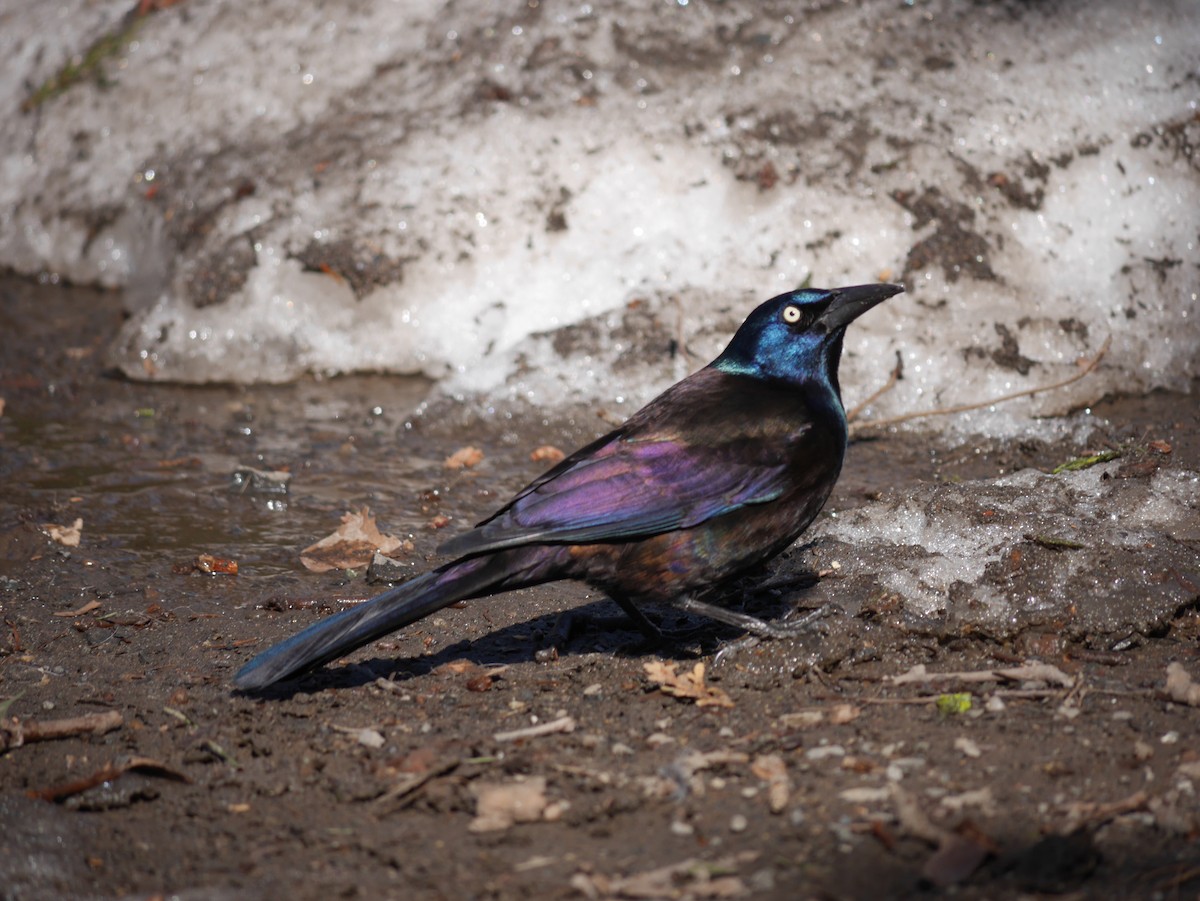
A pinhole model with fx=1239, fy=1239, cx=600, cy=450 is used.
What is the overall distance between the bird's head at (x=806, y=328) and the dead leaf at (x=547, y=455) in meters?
1.72

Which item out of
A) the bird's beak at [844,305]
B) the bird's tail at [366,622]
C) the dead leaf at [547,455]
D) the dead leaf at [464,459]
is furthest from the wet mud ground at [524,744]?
the bird's beak at [844,305]

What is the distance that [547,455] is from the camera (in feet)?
19.8

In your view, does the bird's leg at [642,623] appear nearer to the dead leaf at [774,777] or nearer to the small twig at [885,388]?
the dead leaf at [774,777]

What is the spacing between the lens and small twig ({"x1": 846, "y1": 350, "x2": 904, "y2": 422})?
6.16 meters

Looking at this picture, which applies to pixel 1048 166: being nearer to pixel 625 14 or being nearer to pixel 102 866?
pixel 625 14

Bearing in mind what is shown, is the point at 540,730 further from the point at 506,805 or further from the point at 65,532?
the point at 65,532

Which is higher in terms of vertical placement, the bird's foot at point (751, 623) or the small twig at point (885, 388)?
the bird's foot at point (751, 623)

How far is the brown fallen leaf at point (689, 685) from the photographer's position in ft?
12.4

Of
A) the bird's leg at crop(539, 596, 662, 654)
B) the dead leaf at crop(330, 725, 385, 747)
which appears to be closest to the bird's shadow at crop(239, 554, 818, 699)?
the bird's leg at crop(539, 596, 662, 654)

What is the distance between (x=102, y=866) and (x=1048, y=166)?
18.8ft

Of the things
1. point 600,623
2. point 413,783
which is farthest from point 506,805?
point 600,623

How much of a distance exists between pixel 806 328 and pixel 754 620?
3.61ft

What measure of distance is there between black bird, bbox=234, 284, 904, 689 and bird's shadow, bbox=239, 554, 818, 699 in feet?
0.52

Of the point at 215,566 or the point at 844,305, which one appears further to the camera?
the point at 215,566
